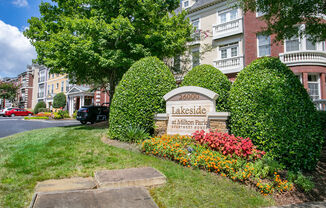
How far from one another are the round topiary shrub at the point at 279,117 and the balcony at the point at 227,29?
528 inches

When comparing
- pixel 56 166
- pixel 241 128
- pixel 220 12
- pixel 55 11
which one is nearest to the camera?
pixel 56 166

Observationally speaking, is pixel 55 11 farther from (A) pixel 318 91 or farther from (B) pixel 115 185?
(A) pixel 318 91

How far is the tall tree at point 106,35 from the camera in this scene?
35.5 feet

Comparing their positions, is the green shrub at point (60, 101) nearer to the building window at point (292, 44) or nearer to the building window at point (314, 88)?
the building window at point (292, 44)

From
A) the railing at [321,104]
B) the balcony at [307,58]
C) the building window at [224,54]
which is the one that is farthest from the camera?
the building window at [224,54]

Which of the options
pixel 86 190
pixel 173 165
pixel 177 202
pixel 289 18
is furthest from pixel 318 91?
pixel 86 190

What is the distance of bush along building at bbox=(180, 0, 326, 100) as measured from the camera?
1508 cm

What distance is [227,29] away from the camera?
18625mm

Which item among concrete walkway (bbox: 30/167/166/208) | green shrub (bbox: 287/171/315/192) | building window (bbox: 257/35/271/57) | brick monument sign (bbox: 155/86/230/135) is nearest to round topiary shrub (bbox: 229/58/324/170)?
→ green shrub (bbox: 287/171/315/192)

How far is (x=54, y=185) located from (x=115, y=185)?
112 cm

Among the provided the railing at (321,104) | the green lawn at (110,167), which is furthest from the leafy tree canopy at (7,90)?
the railing at (321,104)

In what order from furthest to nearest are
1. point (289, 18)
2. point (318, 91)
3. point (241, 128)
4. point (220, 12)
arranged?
1. point (220, 12)
2. point (318, 91)
3. point (289, 18)
4. point (241, 128)

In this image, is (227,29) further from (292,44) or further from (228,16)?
(292,44)

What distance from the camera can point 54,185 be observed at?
3771 millimetres
